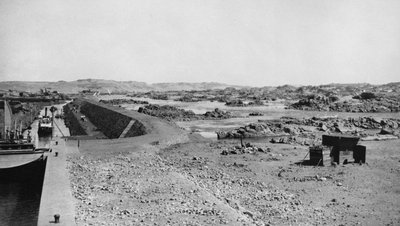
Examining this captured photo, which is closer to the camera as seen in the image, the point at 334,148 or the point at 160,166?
the point at 160,166

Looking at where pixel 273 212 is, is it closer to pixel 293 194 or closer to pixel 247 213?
pixel 247 213

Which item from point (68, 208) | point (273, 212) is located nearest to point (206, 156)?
point (273, 212)

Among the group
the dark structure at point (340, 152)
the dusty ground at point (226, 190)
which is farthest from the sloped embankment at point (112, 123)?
the dark structure at point (340, 152)

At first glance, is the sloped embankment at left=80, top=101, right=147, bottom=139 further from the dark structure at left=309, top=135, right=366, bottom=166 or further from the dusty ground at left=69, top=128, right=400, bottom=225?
the dark structure at left=309, top=135, right=366, bottom=166

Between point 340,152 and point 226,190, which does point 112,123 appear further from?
point 226,190

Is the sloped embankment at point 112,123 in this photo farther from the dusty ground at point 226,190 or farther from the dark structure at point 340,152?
the dark structure at point 340,152

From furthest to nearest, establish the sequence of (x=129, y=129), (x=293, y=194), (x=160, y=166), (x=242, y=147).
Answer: (x=129, y=129) < (x=242, y=147) < (x=160, y=166) < (x=293, y=194)

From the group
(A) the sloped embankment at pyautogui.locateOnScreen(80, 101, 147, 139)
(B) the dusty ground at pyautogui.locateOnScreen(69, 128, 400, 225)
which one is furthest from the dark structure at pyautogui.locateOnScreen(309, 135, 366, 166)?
(A) the sloped embankment at pyautogui.locateOnScreen(80, 101, 147, 139)
